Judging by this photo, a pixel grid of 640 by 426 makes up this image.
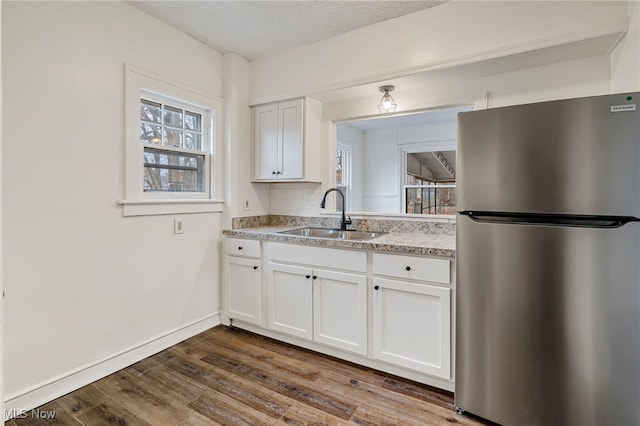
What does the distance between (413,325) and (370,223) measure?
39.4 inches

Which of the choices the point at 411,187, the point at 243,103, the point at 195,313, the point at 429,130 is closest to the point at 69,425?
the point at 195,313

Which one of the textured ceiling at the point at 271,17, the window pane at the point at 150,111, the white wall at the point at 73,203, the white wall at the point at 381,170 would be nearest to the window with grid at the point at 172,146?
the window pane at the point at 150,111

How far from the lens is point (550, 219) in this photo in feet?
5.27

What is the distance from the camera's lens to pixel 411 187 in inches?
131

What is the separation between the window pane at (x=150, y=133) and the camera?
97.3 inches

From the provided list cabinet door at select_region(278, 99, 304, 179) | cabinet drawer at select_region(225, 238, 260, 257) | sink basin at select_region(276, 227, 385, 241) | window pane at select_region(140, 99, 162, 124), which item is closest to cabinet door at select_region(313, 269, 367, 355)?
sink basin at select_region(276, 227, 385, 241)

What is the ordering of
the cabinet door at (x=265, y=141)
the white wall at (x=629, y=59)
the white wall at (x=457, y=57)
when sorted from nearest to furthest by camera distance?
the white wall at (x=629, y=59), the white wall at (x=457, y=57), the cabinet door at (x=265, y=141)

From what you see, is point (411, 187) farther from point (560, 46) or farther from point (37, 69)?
point (37, 69)

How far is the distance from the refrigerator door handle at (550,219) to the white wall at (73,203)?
2.15 m

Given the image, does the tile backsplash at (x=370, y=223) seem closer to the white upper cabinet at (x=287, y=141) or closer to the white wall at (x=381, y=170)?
the white upper cabinet at (x=287, y=141)

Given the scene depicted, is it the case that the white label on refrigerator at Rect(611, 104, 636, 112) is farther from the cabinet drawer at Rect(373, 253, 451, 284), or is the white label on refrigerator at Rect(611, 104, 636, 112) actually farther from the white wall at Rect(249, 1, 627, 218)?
the cabinet drawer at Rect(373, 253, 451, 284)

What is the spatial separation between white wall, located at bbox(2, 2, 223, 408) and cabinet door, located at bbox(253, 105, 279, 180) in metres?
0.78

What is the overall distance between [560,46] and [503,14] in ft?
1.25

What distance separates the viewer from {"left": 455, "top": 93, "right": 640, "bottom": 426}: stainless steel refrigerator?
1.48 metres
